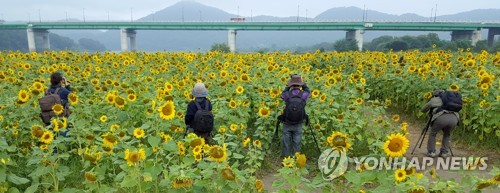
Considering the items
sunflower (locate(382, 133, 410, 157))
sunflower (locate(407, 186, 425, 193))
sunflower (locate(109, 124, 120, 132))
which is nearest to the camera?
sunflower (locate(407, 186, 425, 193))

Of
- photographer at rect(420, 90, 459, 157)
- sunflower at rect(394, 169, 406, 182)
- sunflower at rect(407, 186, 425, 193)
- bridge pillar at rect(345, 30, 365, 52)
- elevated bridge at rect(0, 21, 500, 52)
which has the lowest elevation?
photographer at rect(420, 90, 459, 157)

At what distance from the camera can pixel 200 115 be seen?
5641 millimetres

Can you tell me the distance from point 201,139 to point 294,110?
9.86 feet

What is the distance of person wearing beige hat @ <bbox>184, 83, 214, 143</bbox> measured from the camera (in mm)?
5660

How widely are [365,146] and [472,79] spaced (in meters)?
3.76

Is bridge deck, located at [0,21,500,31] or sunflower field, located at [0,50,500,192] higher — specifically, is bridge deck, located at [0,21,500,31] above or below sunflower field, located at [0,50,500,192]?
above

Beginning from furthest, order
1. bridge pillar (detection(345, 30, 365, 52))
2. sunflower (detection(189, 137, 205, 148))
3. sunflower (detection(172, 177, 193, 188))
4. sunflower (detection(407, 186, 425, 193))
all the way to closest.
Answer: bridge pillar (detection(345, 30, 365, 52)) → sunflower (detection(189, 137, 205, 148)) → sunflower (detection(172, 177, 193, 188)) → sunflower (detection(407, 186, 425, 193))

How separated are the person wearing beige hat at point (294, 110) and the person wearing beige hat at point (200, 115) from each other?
4.73 feet

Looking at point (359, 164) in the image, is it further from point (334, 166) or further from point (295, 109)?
point (295, 109)

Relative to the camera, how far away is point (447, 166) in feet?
23.1

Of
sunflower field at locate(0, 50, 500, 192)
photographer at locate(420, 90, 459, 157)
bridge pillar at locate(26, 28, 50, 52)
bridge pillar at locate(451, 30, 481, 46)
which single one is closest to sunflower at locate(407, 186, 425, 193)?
sunflower field at locate(0, 50, 500, 192)

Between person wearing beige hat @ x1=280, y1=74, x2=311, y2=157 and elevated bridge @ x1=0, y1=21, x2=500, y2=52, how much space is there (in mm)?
64723

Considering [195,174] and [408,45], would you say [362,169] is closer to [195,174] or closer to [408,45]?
[195,174]

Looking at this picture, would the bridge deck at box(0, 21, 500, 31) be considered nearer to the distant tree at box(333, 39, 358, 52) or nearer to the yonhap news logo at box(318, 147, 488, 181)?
the distant tree at box(333, 39, 358, 52)
